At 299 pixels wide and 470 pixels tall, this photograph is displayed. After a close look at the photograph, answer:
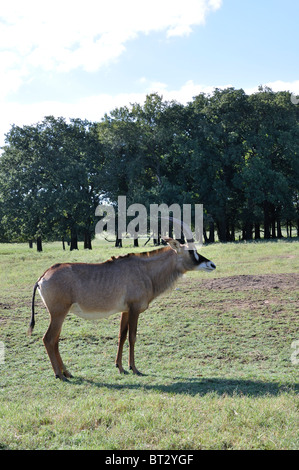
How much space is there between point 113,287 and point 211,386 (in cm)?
260

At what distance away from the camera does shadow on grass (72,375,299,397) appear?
269 inches

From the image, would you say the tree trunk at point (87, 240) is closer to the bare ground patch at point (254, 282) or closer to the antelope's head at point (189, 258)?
the bare ground patch at point (254, 282)

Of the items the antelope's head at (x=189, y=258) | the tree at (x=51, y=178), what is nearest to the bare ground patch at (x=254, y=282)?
the antelope's head at (x=189, y=258)

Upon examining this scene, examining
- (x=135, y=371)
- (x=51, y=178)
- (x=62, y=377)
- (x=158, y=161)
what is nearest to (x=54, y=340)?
(x=62, y=377)

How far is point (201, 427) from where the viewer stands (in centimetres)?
511

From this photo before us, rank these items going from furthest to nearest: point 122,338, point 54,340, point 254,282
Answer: point 254,282 < point 122,338 < point 54,340

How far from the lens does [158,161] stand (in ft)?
163

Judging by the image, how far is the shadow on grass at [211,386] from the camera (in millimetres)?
6828

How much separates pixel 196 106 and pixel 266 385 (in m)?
48.0

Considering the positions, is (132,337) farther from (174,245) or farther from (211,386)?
(174,245)

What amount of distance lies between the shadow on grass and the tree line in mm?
37625

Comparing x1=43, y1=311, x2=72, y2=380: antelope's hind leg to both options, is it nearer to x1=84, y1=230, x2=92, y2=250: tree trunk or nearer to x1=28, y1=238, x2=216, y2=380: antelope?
x1=28, y1=238, x2=216, y2=380: antelope

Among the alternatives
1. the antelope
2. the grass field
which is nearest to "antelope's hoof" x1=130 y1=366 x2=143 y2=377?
the antelope

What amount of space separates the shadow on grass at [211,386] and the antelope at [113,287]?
74 cm
